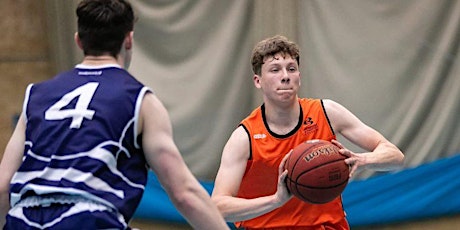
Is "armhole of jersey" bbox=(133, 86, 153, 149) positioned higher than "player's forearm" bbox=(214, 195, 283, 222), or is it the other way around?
"armhole of jersey" bbox=(133, 86, 153, 149)

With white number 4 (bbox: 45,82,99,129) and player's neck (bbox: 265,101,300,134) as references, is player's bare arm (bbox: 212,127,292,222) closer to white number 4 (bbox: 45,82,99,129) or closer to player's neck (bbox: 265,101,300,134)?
player's neck (bbox: 265,101,300,134)

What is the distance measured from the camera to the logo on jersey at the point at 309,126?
523 centimetres

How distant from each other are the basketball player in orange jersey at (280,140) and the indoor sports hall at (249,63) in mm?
2182

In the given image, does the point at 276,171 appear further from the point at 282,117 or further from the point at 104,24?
the point at 104,24

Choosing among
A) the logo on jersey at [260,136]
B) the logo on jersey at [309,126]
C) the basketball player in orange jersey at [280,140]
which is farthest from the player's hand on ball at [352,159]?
the logo on jersey at [260,136]

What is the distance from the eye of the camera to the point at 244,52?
7.53m

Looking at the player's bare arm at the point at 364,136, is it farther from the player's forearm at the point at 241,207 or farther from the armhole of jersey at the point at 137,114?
the armhole of jersey at the point at 137,114

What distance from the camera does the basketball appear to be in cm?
461

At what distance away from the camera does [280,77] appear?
202 inches

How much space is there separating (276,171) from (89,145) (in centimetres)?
196

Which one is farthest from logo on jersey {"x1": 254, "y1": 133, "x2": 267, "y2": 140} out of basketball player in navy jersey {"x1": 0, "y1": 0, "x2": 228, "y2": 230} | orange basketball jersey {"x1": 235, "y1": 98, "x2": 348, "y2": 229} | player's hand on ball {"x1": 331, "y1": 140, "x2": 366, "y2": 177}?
basketball player in navy jersey {"x1": 0, "y1": 0, "x2": 228, "y2": 230}

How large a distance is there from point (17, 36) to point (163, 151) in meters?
4.37

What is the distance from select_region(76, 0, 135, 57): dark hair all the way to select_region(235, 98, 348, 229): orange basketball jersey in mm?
1783

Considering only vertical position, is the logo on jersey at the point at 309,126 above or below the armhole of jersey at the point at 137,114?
below
